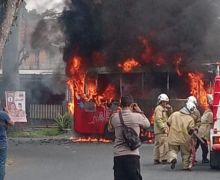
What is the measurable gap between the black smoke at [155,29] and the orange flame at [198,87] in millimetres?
569

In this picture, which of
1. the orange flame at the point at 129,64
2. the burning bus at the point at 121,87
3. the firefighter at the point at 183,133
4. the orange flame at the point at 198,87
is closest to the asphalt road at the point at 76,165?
the firefighter at the point at 183,133

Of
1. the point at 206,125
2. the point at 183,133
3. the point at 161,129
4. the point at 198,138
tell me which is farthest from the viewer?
the point at 161,129

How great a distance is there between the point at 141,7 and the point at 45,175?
11.5 metres

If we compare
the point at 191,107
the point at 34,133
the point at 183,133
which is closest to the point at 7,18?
the point at 191,107

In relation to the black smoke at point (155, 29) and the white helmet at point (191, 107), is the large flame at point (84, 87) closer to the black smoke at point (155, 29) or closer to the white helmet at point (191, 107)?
the black smoke at point (155, 29)

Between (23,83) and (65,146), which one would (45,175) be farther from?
(23,83)

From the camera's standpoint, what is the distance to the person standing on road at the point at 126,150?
10164 mm

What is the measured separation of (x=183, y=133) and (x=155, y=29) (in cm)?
1034

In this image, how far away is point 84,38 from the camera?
84.4ft

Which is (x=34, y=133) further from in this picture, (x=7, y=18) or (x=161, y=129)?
(x=161, y=129)

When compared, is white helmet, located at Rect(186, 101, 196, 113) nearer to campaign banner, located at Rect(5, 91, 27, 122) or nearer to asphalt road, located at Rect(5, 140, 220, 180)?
asphalt road, located at Rect(5, 140, 220, 180)

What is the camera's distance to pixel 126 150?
33.5 feet

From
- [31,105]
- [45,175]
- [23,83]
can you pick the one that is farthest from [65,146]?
[23,83]

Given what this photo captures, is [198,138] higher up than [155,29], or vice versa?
[155,29]
